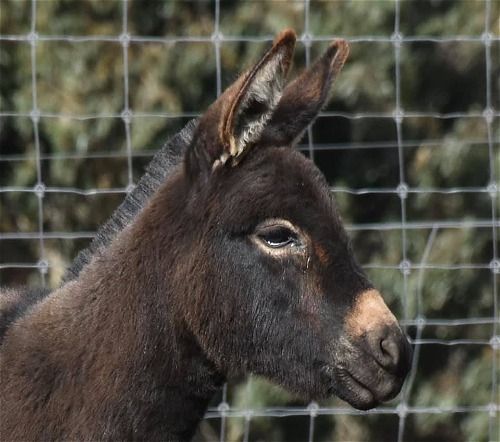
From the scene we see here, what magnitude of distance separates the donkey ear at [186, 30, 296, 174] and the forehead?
0.05 meters

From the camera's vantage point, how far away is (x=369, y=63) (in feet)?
23.8

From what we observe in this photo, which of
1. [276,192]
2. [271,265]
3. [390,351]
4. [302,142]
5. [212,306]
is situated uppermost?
[302,142]

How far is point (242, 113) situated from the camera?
10.5 feet

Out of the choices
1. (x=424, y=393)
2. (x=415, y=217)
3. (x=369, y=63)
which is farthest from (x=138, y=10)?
(x=424, y=393)

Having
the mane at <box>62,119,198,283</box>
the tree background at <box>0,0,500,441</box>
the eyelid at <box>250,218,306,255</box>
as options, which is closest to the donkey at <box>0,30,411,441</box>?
the eyelid at <box>250,218,306,255</box>

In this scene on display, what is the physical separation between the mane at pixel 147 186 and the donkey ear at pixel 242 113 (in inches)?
7.4

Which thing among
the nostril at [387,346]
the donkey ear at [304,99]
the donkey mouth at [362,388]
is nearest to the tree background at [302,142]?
the donkey ear at [304,99]

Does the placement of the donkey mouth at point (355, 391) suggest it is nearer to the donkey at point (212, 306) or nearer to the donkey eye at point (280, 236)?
the donkey at point (212, 306)

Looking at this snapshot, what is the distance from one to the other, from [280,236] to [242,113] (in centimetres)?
35

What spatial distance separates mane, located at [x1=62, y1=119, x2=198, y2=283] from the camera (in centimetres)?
344

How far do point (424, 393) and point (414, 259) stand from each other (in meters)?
0.80

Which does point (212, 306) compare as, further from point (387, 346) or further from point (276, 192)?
point (387, 346)

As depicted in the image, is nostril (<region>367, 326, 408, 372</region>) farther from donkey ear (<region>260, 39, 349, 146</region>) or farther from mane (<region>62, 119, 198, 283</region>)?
mane (<region>62, 119, 198, 283</region>)

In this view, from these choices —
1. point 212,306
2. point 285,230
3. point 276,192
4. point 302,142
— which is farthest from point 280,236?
point 302,142
